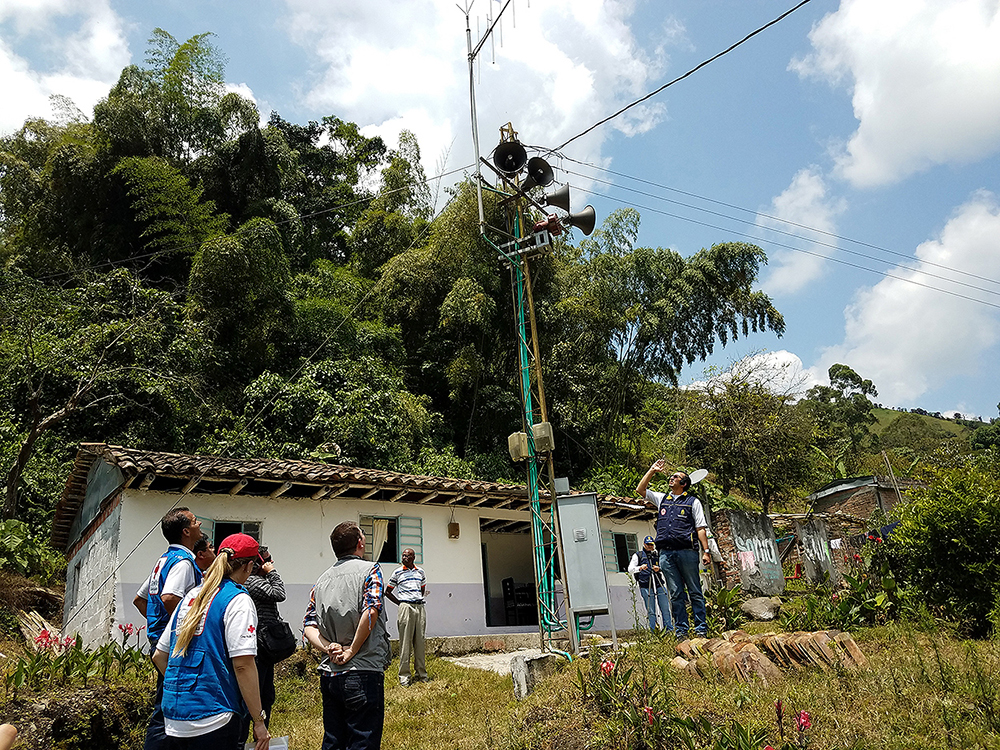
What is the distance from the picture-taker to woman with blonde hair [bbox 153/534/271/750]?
2893 mm

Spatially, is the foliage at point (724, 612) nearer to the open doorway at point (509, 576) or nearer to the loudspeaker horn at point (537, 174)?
the loudspeaker horn at point (537, 174)

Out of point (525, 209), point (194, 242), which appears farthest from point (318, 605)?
point (194, 242)

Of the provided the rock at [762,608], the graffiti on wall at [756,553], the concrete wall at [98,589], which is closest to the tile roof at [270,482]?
the concrete wall at [98,589]

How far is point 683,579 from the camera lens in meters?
6.86

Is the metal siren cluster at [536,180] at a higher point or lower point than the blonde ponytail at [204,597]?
higher

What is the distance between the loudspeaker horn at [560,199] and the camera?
11.1 m

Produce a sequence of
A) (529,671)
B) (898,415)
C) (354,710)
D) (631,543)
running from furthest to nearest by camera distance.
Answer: (898,415), (631,543), (529,671), (354,710)

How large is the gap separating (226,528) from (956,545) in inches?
373

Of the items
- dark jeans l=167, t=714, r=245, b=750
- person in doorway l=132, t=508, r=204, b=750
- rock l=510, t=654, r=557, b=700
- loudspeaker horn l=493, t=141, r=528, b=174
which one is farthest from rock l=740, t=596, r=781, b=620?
dark jeans l=167, t=714, r=245, b=750

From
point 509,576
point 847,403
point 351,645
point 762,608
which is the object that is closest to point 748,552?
point 762,608

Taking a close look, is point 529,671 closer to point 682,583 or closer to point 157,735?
point 682,583

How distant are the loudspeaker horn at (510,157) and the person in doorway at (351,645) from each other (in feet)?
29.1

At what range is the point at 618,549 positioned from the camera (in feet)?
50.6

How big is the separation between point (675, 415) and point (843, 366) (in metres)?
34.6
